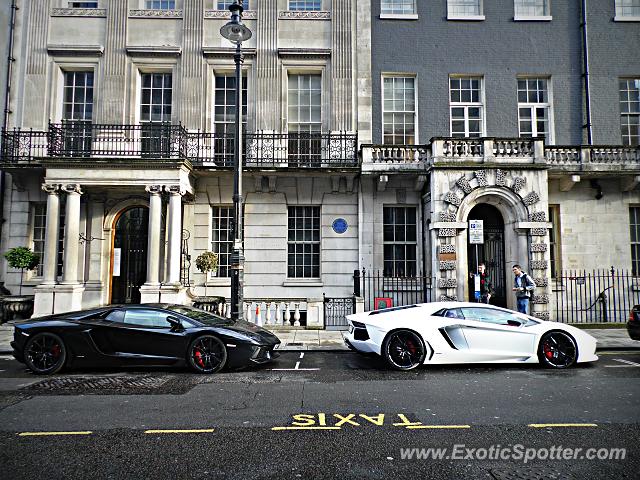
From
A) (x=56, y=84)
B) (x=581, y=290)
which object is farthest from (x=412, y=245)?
(x=56, y=84)

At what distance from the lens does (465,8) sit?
16453 mm

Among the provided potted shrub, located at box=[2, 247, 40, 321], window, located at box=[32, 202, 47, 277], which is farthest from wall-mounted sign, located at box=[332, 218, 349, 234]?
window, located at box=[32, 202, 47, 277]

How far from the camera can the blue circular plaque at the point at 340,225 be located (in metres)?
15.5

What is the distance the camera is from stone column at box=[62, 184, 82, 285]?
43.6ft

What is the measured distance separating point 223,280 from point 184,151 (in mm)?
4861

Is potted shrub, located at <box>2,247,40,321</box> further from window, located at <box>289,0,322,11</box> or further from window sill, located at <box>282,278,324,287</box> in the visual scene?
window, located at <box>289,0,322,11</box>

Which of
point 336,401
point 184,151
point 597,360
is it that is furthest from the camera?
point 184,151

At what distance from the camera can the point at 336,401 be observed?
5.91 m

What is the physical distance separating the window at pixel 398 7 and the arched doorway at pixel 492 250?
829cm

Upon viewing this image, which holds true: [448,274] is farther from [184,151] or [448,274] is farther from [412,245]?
[184,151]

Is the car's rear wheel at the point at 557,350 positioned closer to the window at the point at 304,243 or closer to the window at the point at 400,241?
the window at the point at 400,241

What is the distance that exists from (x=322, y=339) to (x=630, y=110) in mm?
15373

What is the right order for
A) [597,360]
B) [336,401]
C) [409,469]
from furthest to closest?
[597,360]
[336,401]
[409,469]

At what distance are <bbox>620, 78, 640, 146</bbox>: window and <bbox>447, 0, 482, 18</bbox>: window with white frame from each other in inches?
252
